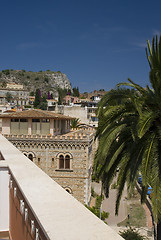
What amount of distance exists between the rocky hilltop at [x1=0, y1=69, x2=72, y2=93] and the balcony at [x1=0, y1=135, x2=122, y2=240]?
560 feet

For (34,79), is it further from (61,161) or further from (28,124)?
(61,161)

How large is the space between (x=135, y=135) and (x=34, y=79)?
18132 centimetres

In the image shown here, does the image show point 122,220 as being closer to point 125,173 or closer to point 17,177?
point 125,173

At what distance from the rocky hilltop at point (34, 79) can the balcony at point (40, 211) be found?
17064 centimetres

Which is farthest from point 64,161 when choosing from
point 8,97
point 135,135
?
point 8,97

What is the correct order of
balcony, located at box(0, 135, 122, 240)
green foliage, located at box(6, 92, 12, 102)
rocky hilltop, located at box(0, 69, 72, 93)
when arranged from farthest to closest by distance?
rocky hilltop, located at box(0, 69, 72, 93) → green foliage, located at box(6, 92, 12, 102) → balcony, located at box(0, 135, 122, 240)

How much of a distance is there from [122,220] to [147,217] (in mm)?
2223

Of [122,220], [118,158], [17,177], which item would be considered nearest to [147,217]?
[122,220]

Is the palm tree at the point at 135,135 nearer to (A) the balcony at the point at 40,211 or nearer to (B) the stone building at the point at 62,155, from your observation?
(A) the balcony at the point at 40,211

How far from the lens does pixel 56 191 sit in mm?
3021

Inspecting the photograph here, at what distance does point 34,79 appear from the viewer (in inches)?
7180

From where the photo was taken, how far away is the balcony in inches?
80.6

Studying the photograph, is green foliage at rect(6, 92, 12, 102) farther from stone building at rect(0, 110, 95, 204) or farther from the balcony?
the balcony

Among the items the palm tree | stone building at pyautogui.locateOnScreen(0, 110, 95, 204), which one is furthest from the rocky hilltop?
the palm tree
